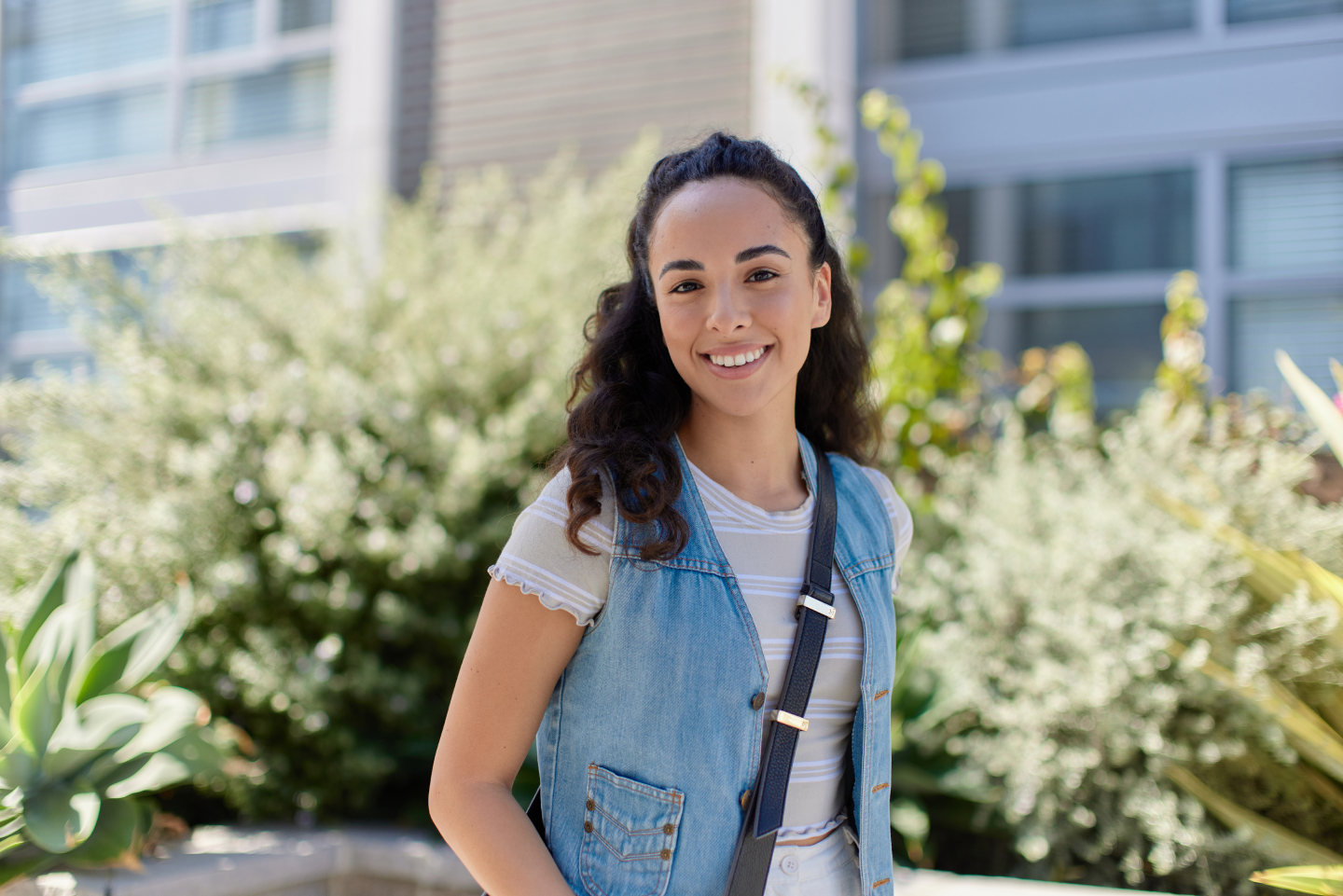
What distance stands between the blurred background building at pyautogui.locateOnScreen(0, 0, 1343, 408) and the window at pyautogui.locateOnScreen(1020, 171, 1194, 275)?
0.04ft

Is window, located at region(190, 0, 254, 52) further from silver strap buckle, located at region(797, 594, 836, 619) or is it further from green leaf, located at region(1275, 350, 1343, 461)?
silver strap buckle, located at region(797, 594, 836, 619)

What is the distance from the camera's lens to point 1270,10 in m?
5.11

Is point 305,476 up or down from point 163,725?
up

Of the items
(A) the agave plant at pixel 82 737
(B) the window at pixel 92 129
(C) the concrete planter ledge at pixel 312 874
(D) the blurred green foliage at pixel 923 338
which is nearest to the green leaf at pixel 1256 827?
(C) the concrete planter ledge at pixel 312 874

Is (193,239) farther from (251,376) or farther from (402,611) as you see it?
(402,611)

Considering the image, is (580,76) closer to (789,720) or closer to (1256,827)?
(1256,827)

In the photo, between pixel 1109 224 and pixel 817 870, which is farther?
pixel 1109 224

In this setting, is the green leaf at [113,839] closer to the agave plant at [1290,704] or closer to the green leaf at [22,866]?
the green leaf at [22,866]

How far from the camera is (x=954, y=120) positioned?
18.7ft

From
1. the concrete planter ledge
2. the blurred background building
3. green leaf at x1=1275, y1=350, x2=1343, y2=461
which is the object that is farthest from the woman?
the blurred background building

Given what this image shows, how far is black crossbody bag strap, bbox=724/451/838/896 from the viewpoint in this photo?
1468mm

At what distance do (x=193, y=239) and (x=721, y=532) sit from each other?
4.02 meters

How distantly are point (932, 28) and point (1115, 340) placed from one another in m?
2.02

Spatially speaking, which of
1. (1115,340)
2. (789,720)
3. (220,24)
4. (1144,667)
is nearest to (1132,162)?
(1115,340)
